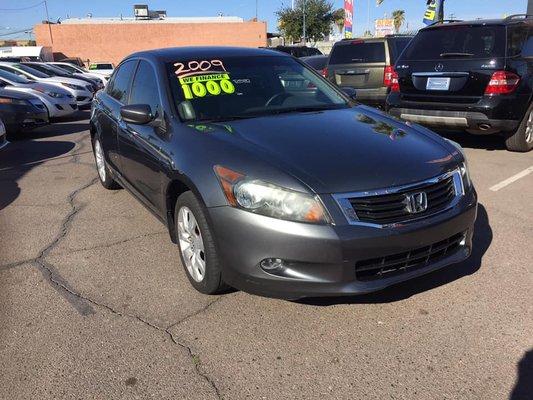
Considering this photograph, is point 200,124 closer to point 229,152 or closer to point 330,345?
point 229,152

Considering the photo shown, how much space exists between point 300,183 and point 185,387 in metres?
1.21

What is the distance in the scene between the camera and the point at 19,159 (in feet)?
26.9

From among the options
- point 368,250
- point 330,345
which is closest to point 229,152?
point 368,250

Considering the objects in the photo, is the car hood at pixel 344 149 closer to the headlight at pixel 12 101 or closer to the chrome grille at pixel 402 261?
the chrome grille at pixel 402 261

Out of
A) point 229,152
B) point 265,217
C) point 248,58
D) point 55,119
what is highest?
point 248,58

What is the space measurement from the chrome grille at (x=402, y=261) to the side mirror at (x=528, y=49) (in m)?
4.87

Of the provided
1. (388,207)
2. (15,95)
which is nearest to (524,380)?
(388,207)

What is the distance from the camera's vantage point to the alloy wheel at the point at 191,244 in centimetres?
319

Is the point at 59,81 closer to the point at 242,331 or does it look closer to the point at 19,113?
the point at 19,113

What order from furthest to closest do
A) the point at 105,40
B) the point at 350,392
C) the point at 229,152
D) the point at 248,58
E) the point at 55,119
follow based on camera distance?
the point at 105,40 < the point at 55,119 < the point at 248,58 < the point at 229,152 < the point at 350,392

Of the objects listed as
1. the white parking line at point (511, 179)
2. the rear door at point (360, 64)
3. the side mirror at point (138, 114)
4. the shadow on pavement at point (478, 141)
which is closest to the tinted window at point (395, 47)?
the rear door at point (360, 64)

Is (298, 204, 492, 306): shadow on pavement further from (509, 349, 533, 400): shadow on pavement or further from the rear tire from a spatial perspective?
the rear tire

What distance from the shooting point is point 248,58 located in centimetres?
425

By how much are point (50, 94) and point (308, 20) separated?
1682 inches
